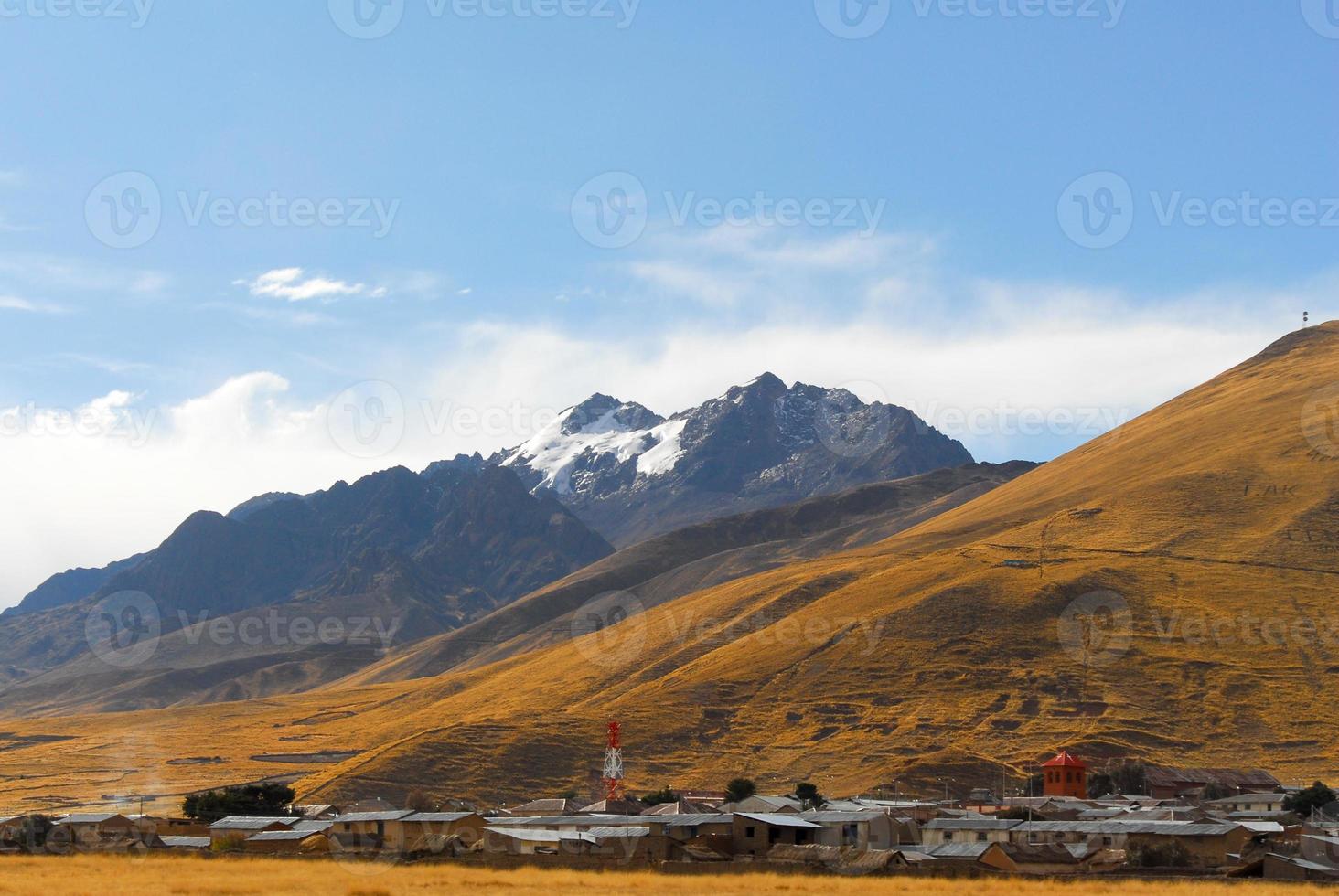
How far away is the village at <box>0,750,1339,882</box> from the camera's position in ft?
203

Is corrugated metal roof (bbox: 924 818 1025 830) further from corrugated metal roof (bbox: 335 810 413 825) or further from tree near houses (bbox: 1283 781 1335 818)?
corrugated metal roof (bbox: 335 810 413 825)

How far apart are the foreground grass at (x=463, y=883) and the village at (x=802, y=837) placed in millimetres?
3889

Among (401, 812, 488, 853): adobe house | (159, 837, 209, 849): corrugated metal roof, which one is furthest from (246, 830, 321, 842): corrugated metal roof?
(401, 812, 488, 853): adobe house

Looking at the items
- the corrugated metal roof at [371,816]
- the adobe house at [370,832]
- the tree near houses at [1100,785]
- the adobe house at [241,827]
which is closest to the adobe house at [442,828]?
the adobe house at [370,832]

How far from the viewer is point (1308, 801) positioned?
95812 mm

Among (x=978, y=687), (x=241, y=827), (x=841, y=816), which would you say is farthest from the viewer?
(x=978, y=687)

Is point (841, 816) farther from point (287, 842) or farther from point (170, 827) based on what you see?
point (170, 827)

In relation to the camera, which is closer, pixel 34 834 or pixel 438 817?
pixel 438 817

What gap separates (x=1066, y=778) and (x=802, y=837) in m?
43.5

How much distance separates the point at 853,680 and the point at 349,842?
95.2m

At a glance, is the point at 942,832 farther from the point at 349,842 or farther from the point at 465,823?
the point at 349,842

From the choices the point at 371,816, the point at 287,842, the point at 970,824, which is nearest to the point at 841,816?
the point at 970,824

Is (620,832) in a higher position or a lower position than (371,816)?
lower

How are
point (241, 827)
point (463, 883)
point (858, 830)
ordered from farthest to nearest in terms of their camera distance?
point (241, 827) → point (858, 830) → point (463, 883)
